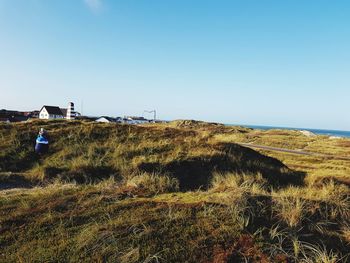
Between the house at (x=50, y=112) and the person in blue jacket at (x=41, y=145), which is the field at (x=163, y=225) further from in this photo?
the house at (x=50, y=112)

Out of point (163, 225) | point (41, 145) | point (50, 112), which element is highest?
point (50, 112)

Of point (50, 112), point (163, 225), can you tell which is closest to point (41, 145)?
point (163, 225)

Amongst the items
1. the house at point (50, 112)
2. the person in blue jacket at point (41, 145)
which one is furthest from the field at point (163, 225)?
the house at point (50, 112)

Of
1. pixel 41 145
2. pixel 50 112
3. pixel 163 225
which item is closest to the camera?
pixel 163 225

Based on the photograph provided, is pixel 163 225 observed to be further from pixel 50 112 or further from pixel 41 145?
pixel 50 112

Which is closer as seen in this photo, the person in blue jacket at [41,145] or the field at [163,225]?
the field at [163,225]

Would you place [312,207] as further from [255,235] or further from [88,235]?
[88,235]

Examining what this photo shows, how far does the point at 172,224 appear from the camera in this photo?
5.99 m

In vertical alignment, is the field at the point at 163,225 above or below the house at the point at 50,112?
below

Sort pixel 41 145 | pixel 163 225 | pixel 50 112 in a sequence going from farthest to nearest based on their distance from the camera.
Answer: pixel 50 112, pixel 41 145, pixel 163 225

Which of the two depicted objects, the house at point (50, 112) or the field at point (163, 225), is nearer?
the field at point (163, 225)

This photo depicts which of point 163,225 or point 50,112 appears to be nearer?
point 163,225

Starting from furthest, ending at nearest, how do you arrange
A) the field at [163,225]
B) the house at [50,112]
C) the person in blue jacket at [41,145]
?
the house at [50,112], the person in blue jacket at [41,145], the field at [163,225]

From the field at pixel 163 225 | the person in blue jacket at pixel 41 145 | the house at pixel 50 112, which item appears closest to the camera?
the field at pixel 163 225
